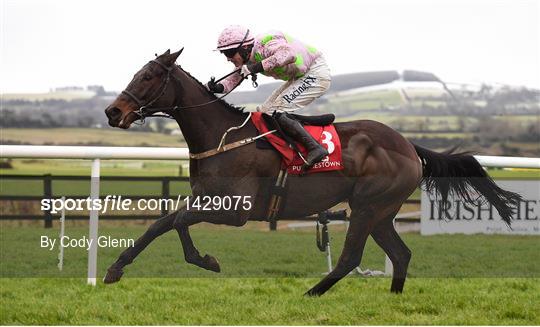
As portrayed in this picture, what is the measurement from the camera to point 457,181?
5.85 metres

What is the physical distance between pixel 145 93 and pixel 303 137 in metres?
1.00

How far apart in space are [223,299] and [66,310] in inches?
40.8

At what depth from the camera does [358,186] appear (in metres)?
5.37

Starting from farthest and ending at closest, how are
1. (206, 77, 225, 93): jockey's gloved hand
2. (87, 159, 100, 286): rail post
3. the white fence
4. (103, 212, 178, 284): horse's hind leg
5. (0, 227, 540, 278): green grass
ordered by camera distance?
(0, 227, 540, 278): green grass, (87, 159, 100, 286): rail post, the white fence, (206, 77, 225, 93): jockey's gloved hand, (103, 212, 178, 284): horse's hind leg

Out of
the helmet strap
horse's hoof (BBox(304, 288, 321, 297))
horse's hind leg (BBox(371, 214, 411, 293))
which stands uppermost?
the helmet strap

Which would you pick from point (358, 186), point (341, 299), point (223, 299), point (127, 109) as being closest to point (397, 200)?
point (358, 186)

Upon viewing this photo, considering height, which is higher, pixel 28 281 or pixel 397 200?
pixel 397 200

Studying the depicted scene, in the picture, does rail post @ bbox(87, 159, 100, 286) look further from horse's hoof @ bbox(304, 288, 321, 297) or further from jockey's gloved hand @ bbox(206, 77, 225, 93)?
horse's hoof @ bbox(304, 288, 321, 297)

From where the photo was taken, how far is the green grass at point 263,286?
4852mm

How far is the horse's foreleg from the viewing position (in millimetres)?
4695

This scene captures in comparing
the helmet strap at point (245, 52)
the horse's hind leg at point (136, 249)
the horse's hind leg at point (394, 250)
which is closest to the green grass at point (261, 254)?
the horse's hind leg at point (394, 250)

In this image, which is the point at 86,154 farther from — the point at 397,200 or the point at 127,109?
the point at 397,200

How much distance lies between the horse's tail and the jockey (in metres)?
1.10

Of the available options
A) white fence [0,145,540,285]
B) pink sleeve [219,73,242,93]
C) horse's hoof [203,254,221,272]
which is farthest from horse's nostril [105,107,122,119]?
white fence [0,145,540,285]
